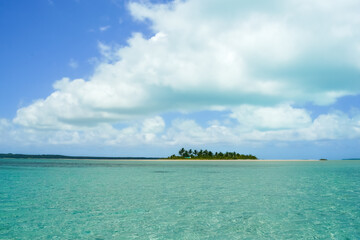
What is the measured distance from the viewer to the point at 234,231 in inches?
578

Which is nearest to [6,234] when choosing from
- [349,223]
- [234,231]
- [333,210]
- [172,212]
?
[172,212]

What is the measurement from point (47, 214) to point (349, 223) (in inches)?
805

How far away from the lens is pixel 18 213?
1872 centimetres

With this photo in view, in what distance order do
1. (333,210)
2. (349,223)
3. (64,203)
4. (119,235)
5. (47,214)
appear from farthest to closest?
(64,203) < (333,210) < (47,214) < (349,223) < (119,235)

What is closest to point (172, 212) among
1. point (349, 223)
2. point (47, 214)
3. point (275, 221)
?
point (275, 221)

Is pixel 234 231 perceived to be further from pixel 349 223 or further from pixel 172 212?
pixel 349 223

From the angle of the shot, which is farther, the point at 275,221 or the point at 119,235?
the point at 275,221

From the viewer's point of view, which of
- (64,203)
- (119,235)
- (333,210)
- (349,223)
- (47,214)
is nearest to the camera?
(119,235)

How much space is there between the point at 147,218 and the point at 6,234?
7973 millimetres

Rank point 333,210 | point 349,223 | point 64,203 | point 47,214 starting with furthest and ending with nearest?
point 64,203
point 333,210
point 47,214
point 349,223

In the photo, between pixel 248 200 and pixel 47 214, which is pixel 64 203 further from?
pixel 248 200

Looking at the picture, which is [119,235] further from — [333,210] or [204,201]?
[333,210]

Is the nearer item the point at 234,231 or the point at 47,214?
the point at 234,231

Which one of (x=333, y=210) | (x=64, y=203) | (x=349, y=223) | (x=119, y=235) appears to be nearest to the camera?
(x=119, y=235)
